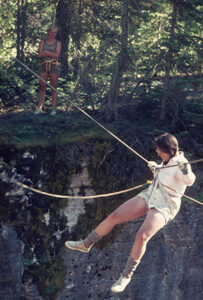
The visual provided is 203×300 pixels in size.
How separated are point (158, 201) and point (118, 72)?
526 cm

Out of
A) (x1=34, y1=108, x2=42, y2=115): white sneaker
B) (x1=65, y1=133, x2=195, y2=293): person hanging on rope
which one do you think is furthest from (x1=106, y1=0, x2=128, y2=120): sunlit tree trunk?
(x1=65, y1=133, x2=195, y2=293): person hanging on rope

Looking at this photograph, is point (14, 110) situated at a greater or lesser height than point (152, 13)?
lesser

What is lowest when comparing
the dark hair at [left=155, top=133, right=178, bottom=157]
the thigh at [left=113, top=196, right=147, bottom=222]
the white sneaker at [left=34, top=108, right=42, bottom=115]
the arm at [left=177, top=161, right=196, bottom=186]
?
the thigh at [left=113, top=196, right=147, bottom=222]

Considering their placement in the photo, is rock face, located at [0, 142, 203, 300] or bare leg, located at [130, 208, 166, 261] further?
rock face, located at [0, 142, 203, 300]

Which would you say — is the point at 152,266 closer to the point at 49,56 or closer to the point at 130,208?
the point at 130,208

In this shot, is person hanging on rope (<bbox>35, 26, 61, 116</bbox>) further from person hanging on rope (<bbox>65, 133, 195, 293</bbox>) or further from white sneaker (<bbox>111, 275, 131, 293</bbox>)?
white sneaker (<bbox>111, 275, 131, 293</bbox>)

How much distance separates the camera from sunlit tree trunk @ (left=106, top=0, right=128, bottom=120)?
1127 centimetres

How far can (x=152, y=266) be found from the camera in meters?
11.2

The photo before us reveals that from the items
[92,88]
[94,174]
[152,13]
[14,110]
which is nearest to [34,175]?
[94,174]

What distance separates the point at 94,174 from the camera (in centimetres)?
1084

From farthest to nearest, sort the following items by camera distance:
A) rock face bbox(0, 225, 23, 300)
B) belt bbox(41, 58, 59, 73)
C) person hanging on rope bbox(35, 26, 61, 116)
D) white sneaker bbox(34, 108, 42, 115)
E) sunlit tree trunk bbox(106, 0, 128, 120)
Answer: sunlit tree trunk bbox(106, 0, 128, 120), white sneaker bbox(34, 108, 42, 115), belt bbox(41, 58, 59, 73), person hanging on rope bbox(35, 26, 61, 116), rock face bbox(0, 225, 23, 300)

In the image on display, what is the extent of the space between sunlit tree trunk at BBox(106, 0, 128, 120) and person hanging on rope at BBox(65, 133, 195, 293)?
4.58 meters

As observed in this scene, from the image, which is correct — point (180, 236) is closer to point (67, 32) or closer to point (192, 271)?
point (192, 271)

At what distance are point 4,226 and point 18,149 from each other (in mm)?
1570
